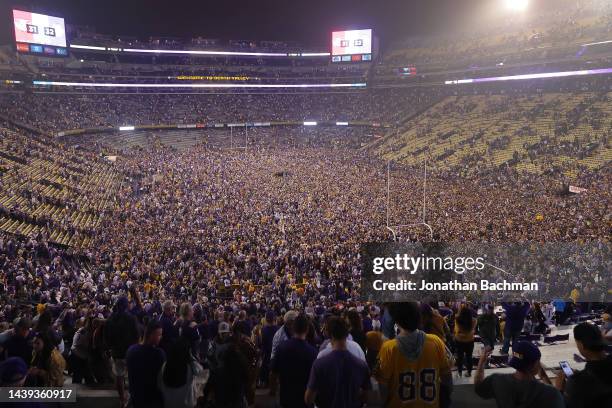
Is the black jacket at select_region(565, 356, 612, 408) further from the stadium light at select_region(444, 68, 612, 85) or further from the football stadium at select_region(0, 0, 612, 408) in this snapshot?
the stadium light at select_region(444, 68, 612, 85)

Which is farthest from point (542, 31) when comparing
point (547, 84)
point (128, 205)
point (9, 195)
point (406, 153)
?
point (9, 195)

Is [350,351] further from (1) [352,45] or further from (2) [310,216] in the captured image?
(1) [352,45]

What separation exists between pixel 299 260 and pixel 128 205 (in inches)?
463

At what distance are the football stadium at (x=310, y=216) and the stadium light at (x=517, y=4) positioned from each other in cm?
28

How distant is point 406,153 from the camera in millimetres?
43312

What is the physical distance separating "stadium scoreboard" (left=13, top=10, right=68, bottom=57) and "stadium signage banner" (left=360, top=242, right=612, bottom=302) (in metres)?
47.8

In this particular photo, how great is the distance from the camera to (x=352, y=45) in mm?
62469

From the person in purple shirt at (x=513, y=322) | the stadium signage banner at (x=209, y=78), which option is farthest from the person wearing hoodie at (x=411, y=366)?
the stadium signage banner at (x=209, y=78)

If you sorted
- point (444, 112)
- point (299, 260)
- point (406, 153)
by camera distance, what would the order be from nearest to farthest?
point (299, 260) → point (406, 153) → point (444, 112)

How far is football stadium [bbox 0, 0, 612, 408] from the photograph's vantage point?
3.74 m

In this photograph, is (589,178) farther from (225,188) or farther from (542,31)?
(542,31)

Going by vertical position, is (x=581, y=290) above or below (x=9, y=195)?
below

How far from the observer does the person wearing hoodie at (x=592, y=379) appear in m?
2.94

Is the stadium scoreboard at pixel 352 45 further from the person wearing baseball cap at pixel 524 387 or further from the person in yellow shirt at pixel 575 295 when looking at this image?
the person wearing baseball cap at pixel 524 387
